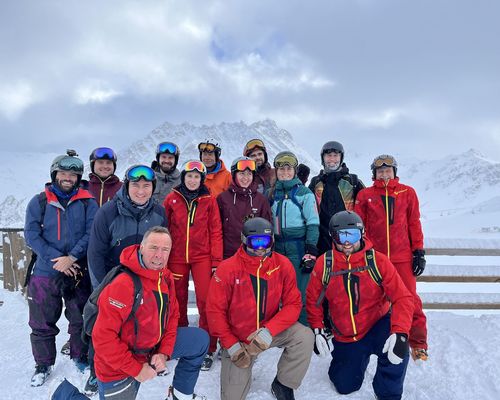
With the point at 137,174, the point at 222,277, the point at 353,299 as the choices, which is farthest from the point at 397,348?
the point at 137,174

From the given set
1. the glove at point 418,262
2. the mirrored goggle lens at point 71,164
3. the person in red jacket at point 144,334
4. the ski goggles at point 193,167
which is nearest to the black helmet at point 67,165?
the mirrored goggle lens at point 71,164

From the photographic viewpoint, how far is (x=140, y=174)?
3986mm

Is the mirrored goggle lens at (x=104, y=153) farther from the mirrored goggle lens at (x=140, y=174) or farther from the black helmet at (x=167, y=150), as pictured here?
the mirrored goggle lens at (x=140, y=174)

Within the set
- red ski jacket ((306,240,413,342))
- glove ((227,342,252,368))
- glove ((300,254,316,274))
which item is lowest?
glove ((227,342,252,368))

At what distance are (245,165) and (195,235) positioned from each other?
1096 mm

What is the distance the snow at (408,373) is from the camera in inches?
153

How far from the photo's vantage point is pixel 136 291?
321 centimetres

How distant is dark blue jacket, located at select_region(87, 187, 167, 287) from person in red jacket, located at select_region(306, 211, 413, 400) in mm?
2008

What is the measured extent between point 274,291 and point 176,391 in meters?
A: 1.35

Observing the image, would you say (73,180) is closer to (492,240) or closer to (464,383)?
(464,383)

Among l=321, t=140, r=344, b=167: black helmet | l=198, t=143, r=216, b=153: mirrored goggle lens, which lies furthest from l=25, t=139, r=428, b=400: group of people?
l=198, t=143, r=216, b=153: mirrored goggle lens

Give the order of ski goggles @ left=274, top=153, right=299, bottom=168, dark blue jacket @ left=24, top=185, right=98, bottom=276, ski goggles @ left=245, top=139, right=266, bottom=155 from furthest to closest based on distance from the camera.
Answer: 1. ski goggles @ left=245, top=139, right=266, bottom=155
2. ski goggles @ left=274, top=153, right=299, bottom=168
3. dark blue jacket @ left=24, top=185, right=98, bottom=276

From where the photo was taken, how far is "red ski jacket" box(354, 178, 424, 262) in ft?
15.9

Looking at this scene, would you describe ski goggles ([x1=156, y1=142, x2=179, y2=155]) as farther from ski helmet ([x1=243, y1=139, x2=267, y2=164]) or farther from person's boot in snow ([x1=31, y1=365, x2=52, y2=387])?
person's boot in snow ([x1=31, y1=365, x2=52, y2=387])
